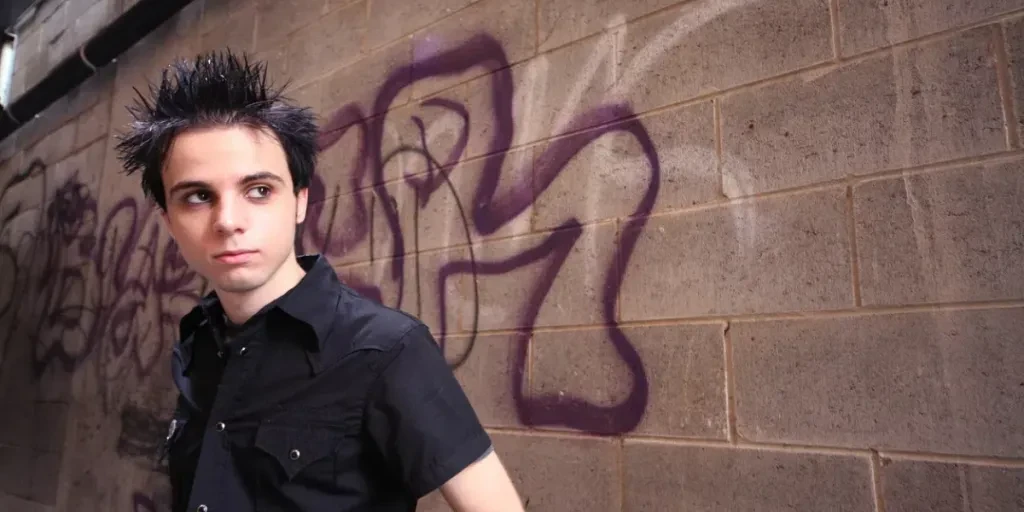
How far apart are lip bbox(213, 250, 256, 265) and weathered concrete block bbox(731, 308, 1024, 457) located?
0.95m

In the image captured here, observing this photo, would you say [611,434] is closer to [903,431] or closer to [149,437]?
[903,431]

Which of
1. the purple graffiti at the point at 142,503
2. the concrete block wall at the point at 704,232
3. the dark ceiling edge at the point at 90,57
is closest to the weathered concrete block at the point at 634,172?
the concrete block wall at the point at 704,232

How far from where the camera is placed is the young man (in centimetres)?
90

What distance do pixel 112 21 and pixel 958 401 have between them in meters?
4.16

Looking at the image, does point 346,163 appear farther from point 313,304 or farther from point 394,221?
point 313,304

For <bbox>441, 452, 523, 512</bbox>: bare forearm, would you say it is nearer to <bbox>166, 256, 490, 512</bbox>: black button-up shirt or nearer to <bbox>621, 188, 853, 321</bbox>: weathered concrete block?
<bbox>166, 256, 490, 512</bbox>: black button-up shirt

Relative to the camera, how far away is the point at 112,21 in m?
3.45

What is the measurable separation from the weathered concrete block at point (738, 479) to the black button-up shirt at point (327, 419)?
553 mm

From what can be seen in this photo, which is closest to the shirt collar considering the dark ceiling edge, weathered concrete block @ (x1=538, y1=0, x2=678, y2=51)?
weathered concrete block @ (x1=538, y1=0, x2=678, y2=51)

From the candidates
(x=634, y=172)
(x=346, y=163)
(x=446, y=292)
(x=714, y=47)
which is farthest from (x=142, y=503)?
(x=714, y=47)

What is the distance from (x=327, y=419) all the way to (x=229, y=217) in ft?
1.17

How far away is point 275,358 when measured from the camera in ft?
3.26

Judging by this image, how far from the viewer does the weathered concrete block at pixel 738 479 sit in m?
1.12

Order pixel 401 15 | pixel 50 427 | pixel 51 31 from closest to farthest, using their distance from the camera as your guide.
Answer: pixel 401 15
pixel 50 427
pixel 51 31
